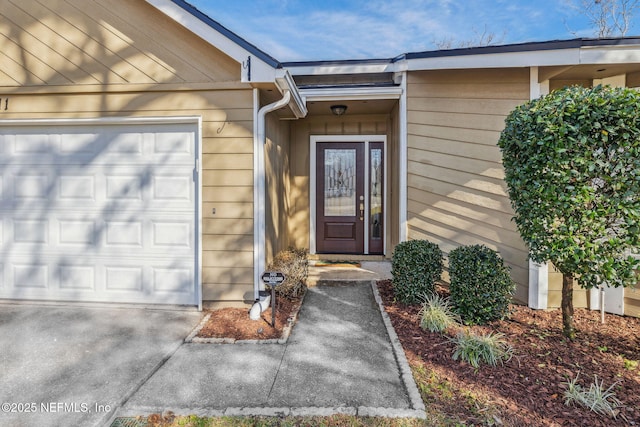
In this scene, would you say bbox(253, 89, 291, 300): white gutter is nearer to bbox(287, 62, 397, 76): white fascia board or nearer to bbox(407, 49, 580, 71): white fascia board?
bbox(287, 62, 397, 76): white fascia board

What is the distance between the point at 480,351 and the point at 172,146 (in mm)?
4066

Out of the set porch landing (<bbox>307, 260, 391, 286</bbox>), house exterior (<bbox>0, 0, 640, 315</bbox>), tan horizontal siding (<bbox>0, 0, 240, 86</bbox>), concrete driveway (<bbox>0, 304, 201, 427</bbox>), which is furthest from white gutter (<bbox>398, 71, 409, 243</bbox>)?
concrete driveway (<bbox>0, 304, 201, 427</bbox>)

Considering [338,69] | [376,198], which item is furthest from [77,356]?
[338,69]

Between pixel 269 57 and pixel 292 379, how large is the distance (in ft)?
10.9

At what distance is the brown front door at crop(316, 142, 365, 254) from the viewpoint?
21.0ft

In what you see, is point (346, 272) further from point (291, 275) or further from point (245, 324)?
point (245, 324)

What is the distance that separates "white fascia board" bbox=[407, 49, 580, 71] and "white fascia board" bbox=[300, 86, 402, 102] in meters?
0.55

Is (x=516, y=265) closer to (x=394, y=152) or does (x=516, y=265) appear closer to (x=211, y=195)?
(x=394, y=152)

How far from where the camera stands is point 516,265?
4309 millimetres

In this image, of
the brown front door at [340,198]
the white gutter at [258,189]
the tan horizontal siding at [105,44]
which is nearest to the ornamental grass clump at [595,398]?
the white gutter at [258,189]

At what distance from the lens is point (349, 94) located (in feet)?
16.9

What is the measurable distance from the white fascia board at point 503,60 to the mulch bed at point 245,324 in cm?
369

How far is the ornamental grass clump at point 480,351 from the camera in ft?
9.17

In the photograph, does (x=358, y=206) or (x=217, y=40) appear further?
(x=358, y=206)
